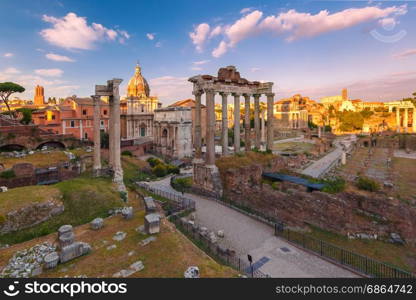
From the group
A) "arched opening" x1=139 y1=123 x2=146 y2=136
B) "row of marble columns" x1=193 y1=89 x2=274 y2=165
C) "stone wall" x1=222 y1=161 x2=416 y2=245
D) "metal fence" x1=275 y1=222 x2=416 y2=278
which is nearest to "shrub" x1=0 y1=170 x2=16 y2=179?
"row of marble columns" x1=193 y1=89 x2=274 y2=165

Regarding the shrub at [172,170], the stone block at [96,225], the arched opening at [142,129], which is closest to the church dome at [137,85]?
the arched opening at [142,129]

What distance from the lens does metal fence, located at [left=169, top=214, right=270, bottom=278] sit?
420 inches

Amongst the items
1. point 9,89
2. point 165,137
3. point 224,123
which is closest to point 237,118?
point 224,123

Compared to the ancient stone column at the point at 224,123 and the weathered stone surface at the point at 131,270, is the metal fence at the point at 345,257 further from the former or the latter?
the ancient stone column at the point at 224,123

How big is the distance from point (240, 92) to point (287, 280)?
19712 mm

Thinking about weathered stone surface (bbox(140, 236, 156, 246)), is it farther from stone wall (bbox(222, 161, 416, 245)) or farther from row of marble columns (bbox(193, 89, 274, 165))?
row of marble columns (bbox(193, 89, 274, 165))

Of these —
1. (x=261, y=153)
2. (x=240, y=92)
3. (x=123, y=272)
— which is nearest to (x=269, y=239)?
(x=123, y=272)

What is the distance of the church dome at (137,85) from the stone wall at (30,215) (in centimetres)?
5688

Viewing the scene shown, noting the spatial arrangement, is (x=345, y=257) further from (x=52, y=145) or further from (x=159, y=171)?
(x=52, y=145)

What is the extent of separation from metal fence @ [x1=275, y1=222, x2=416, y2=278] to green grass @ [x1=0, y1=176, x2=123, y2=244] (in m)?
11.2

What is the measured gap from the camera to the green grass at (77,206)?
12.2 m

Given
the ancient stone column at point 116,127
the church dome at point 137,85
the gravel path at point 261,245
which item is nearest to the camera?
the gravel path at point 261,245

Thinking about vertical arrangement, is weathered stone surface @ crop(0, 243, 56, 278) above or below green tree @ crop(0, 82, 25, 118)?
below

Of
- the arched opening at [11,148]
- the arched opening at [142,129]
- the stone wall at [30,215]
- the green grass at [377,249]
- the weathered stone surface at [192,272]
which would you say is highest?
the arched opening at [142,129]
